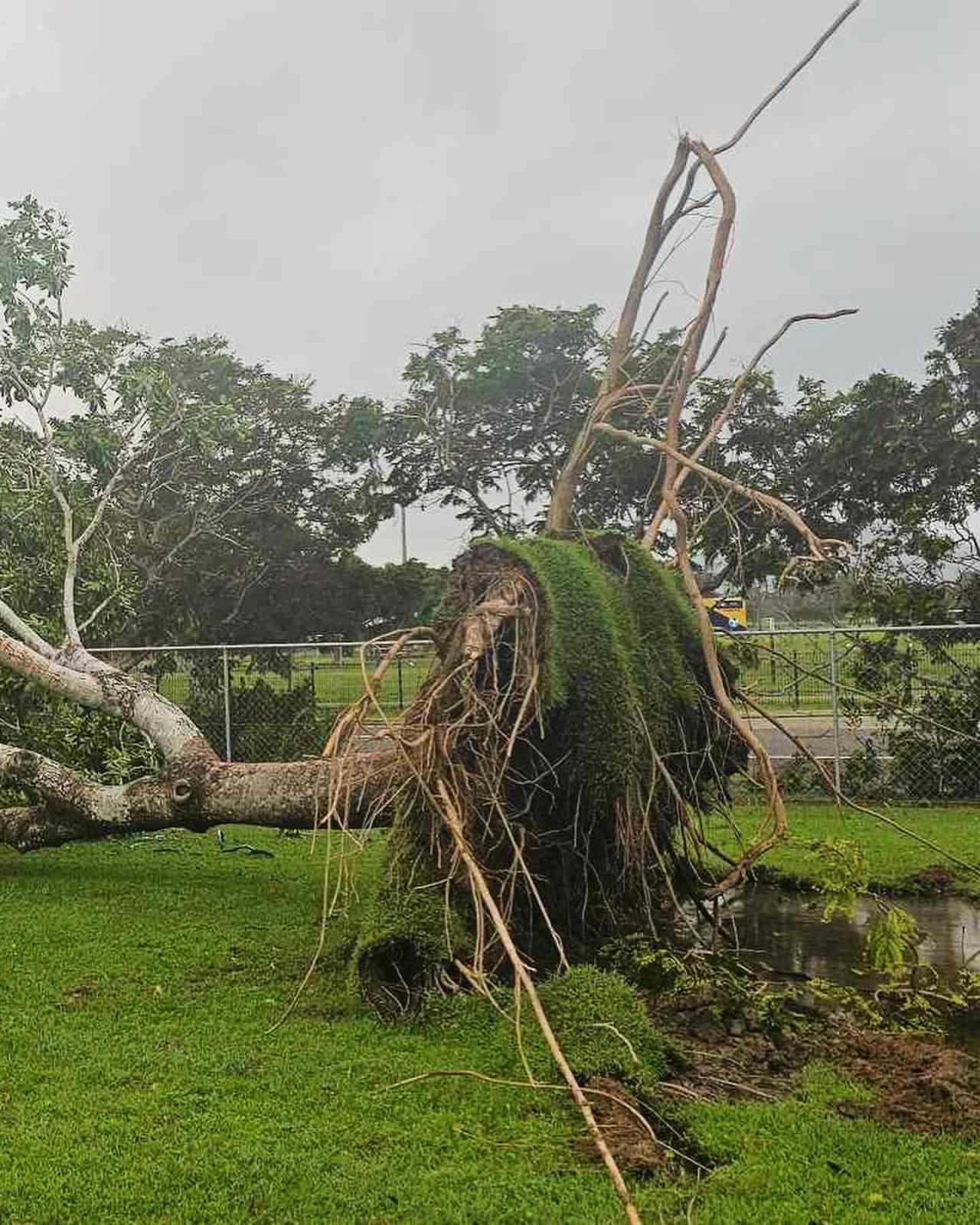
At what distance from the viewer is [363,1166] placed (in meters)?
3.10

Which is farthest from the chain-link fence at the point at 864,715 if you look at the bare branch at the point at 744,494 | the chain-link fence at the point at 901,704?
the bare branch at the point at 744,494

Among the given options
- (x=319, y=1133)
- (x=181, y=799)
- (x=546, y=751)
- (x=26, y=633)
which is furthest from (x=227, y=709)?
(x=319, y=1133)

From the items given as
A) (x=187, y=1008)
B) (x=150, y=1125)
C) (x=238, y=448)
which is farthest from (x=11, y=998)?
(x=238, y=448)

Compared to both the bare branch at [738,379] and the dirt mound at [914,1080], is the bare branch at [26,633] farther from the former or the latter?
the dirt mound at [914,1080]

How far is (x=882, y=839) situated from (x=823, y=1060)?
5.32 metres

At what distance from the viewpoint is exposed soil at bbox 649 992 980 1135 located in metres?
3.49

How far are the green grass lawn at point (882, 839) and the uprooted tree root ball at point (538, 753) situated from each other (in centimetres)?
125

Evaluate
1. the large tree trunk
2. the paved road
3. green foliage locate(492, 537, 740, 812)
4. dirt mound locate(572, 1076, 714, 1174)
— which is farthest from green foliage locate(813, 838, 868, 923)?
the paved road

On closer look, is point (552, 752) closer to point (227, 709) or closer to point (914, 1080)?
point (914, 1080)

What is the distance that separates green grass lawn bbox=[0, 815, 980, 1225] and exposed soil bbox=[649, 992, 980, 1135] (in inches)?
5.0

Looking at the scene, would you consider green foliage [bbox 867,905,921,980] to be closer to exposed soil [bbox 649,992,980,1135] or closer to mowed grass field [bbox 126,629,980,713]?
exposed soil [bbox 649,992,980,1135]

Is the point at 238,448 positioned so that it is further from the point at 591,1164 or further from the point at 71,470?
the point at 591,1164

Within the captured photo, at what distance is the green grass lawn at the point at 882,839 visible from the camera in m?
7.34

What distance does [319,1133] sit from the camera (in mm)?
3320
